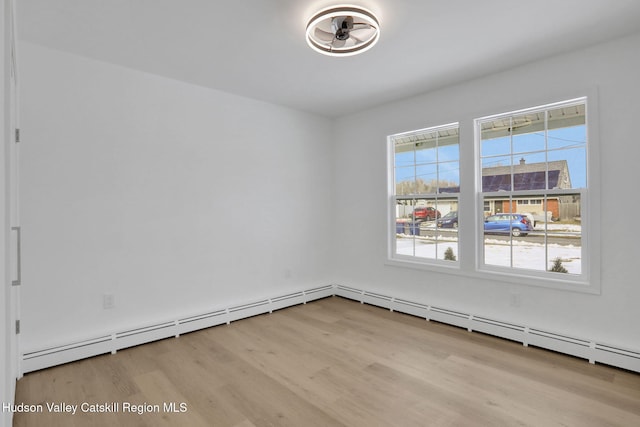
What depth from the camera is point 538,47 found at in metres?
2.84

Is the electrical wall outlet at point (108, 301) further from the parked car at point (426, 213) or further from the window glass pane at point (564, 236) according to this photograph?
the window glass pane at point (564, 236)

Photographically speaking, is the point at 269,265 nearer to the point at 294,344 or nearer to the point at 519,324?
the point at 294,344

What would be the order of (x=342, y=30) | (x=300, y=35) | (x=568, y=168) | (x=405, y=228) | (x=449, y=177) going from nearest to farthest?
(x=342, y=30) → (x=300, y=35) → (x=568, y=168) → (x=449, y=177) → (x=405, y=228)

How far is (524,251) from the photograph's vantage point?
10.9 ft

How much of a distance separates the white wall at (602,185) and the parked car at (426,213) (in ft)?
1.47

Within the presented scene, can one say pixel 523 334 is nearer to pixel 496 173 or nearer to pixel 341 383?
pixel 496 173

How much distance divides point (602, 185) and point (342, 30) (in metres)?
2.51

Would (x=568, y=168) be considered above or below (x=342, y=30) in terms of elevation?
below

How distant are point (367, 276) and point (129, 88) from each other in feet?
11.8

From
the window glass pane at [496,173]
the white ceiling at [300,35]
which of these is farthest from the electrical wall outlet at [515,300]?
the white ceiling at [300,35]

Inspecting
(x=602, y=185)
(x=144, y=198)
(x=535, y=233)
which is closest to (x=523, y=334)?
(x=535, y=233)

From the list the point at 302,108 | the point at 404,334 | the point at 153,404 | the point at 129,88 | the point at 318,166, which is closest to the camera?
Answer: the point at 153,404

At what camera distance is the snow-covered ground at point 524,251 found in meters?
3.03

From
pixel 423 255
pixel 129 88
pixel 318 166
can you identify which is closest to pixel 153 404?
pixel 129 88
